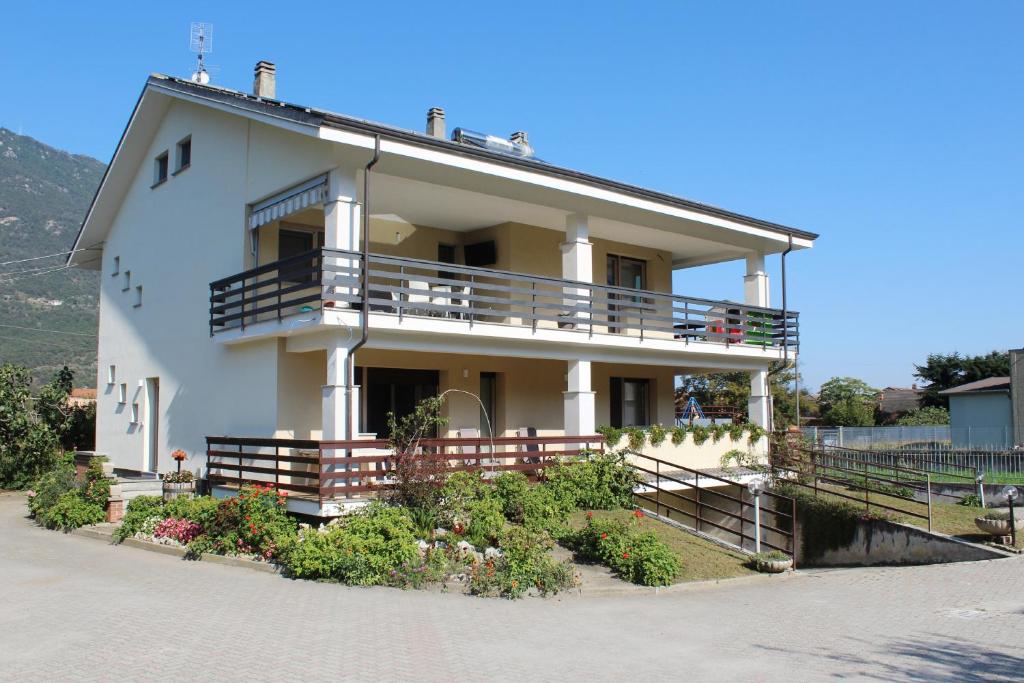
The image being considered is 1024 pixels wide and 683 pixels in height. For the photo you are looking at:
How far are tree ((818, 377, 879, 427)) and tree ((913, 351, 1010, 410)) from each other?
4.26 m

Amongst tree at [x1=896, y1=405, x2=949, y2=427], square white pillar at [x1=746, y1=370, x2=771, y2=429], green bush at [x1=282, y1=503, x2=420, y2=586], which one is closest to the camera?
green bush at [x1=282, y1=503, x2=420, y2=586]

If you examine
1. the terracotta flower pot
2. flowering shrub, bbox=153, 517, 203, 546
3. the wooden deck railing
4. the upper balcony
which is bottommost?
flowering shrub, bbox=153, 517, 203, 546

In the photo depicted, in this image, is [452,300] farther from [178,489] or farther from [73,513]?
[73,513]

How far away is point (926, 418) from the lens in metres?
54.1

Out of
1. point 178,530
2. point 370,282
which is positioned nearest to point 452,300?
point 370,282

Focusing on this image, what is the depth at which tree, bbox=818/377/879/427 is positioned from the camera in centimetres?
5606

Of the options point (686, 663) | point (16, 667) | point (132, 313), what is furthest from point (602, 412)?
point (16, 667)

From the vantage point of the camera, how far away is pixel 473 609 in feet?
36.9

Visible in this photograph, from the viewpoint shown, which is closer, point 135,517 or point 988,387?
point 135,517

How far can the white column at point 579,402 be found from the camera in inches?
763

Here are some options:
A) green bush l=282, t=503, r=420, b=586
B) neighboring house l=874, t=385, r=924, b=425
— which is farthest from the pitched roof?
green bush l=282, t=503, r=420, b=586

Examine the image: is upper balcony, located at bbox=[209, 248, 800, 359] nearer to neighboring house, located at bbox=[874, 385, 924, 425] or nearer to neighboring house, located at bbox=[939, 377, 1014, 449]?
neighboring house, located at bbox=[939, 377, 1014, 449]

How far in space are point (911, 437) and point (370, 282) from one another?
35191 mm

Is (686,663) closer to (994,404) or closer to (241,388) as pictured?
(241,388)
